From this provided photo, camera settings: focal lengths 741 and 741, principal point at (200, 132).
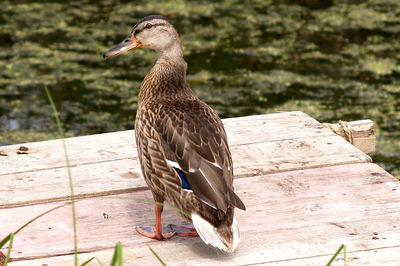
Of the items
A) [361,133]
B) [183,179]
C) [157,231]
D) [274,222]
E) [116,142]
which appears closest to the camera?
[183,179]

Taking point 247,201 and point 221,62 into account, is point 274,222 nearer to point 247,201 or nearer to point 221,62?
point 247,201

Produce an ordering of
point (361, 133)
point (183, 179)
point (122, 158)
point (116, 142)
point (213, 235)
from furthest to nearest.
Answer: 1. point (361, 133)
2. point (116, 142)
3. point (122, 158)
4. point (183, 179)
5. point (213, 235)

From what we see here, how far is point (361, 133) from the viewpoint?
163 inches

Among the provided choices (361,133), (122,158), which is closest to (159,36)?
(122,158)

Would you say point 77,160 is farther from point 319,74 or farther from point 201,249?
point 319,74

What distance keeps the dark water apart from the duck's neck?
2.30 m

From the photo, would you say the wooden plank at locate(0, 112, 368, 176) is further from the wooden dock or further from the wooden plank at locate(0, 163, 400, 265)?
the wooden plank at locate(0, 163, 400, 265)

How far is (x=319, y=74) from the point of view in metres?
6.37

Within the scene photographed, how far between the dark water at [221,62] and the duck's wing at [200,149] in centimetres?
250

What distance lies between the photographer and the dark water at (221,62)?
5754 millimetres

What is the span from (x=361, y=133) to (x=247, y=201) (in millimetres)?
1181

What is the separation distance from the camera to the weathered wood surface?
3361 millimetres

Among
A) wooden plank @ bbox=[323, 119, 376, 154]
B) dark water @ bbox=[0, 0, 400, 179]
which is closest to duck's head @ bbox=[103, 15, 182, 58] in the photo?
wooden plank @ bbox=[323, 119, 376, 154]

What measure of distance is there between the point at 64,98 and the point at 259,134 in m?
2.46
